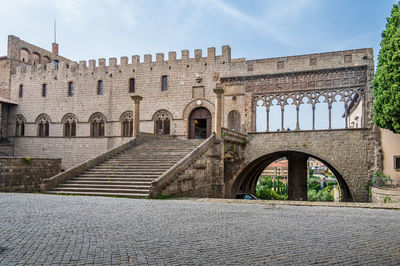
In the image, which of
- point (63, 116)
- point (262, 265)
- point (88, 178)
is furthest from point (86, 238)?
point (63, 116)

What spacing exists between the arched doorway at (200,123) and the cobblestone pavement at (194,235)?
1486cm

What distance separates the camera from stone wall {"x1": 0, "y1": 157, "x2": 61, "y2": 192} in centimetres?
1569

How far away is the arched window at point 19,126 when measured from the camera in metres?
29.4

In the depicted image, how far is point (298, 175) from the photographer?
85.1 feet

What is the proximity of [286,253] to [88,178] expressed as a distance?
425 inches

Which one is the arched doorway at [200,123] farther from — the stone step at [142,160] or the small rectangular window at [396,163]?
the small rectangular window at [396,163]

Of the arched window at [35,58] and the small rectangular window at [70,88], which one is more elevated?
the arched window at [35,58]

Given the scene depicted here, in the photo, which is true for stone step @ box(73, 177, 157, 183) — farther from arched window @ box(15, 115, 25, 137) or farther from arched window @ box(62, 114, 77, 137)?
arched window @ box(15, 115, 25, 137)

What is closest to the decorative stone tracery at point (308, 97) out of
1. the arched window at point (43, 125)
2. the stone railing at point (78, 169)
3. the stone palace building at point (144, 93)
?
the stone palace building at point (144, 93)

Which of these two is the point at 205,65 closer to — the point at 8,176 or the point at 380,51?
the point at 380,51

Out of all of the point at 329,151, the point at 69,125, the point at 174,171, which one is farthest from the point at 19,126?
the point at 329,151

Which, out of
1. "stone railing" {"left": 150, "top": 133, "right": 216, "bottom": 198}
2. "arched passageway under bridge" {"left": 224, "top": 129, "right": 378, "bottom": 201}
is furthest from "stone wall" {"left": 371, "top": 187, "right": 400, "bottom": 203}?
"stone railing" {"left": 150, "top": 133, "right": 216, "bottom": 198}

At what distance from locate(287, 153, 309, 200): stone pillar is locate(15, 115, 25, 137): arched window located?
72.2ft

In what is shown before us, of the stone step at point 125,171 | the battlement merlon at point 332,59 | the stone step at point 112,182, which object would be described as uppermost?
the battlement merlon at point 332,59
